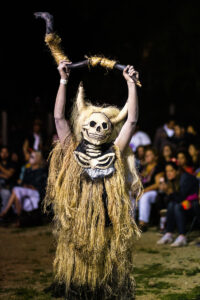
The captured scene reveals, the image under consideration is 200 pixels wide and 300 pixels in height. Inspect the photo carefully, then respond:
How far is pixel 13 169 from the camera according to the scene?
35.8ft

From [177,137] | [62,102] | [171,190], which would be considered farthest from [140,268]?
[177,137]

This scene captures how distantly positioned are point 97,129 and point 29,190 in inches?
236

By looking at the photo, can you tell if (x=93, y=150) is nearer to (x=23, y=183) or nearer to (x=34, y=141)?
(x=23, y=183)

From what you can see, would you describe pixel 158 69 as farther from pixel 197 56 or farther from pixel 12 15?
pixel 12 15

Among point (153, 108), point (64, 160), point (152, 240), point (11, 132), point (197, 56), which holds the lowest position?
point (152, 240)

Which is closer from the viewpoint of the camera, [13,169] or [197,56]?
[13,169]

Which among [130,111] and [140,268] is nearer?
[130,111]

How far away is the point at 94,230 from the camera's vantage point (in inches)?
157

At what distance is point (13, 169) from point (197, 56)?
753 centimetres

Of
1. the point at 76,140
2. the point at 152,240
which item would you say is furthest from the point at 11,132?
the point at 76,140

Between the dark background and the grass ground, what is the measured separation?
3.94 meters

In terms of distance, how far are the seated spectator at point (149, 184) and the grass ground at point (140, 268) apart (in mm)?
312

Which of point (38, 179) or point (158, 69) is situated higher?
point (158, 69)

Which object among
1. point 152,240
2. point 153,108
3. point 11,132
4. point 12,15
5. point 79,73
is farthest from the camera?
point 153,108
